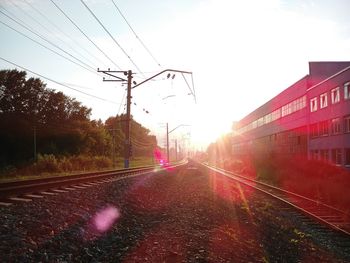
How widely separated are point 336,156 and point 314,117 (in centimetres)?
738

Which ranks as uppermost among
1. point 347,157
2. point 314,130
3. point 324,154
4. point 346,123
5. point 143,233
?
point 346,123

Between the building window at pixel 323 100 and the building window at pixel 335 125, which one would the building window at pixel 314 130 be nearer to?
the building window at pixel 323 100

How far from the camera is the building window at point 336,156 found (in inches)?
1624

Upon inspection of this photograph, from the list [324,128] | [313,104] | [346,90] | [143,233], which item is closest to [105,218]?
[143,233]

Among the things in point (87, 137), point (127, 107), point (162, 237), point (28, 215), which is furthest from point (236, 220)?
point (87, 137)

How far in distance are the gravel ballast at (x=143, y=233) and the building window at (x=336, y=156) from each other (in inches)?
1166

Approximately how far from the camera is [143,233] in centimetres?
928

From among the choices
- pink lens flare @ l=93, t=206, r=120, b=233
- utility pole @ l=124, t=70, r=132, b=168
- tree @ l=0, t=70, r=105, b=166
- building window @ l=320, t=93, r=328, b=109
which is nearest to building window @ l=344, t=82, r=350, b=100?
building window @ l=320, t=93, r=328, b=109

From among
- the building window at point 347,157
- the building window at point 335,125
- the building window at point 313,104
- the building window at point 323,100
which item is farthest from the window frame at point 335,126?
the building window at point 313,104

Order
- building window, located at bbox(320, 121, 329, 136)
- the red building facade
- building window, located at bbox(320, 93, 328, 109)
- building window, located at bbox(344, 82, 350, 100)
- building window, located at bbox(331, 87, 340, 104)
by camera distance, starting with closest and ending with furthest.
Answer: building window, located at bbox(344, 82, 350, 100) < the red building facade < building window, located at bbox(331, 87, 340, 104) < building window, located at bbox(320, 121, 329, 136) < building window, located at bbox(320, 93, 328, 109)

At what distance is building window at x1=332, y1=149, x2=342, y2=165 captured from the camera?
41.2m

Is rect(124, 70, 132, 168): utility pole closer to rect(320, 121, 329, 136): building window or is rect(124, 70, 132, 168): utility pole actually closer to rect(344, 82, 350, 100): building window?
rect(344, 82, 350, 100): building window

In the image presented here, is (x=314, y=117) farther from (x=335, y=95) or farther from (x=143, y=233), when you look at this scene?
(x=143, y=233)

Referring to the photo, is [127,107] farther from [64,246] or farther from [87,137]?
[87,137]
